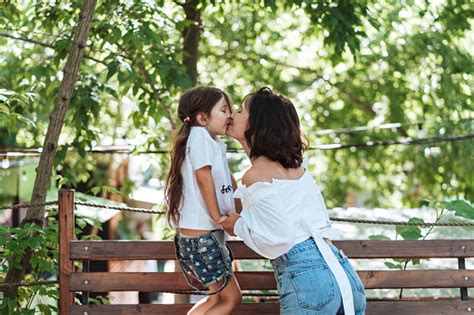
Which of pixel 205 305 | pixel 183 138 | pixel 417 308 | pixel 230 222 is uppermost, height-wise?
pixel 183 138

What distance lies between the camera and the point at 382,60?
10664 millimetres

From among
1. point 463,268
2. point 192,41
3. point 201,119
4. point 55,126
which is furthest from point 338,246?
point 192,41

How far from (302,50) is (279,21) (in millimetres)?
486

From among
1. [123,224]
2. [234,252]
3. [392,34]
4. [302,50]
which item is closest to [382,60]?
[392,34]

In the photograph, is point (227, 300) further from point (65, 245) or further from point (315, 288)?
point (65, 245)

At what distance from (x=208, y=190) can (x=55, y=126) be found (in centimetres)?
161

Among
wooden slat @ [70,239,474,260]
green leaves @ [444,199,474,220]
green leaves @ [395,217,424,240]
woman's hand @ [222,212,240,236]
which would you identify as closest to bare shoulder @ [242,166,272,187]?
woman's hand @ [222,212,240,236]

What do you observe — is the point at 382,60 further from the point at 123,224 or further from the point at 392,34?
the point at 123,224

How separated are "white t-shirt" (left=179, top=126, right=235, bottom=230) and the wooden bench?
51 centimetres

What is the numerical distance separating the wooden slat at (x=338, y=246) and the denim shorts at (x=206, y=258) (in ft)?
1.49

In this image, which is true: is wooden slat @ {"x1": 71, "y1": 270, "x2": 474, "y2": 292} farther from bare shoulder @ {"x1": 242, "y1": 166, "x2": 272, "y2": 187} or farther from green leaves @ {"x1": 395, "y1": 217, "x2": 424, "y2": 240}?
bare shoulder @ {"x1": 242, "y1": 166, "x2": 272, "y2": 187}

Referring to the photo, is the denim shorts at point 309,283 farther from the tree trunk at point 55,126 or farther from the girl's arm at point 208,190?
the tree trunk at point 55,126

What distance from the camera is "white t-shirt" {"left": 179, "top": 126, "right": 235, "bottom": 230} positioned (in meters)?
3.78

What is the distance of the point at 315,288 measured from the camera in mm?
3354
